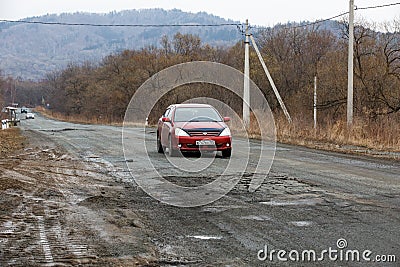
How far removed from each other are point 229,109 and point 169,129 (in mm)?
27166

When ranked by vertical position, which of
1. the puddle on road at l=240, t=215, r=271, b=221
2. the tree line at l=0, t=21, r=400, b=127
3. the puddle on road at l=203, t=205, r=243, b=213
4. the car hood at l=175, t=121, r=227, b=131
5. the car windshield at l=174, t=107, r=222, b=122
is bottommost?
the puddle on road at l=203, t=205, r=243, b=213

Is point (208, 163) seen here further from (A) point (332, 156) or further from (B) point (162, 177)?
(A) point (332, 156)

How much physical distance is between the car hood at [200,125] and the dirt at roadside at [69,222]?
4643 mm

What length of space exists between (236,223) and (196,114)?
1070cm

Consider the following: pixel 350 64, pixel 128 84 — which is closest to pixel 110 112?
pixel 128 84

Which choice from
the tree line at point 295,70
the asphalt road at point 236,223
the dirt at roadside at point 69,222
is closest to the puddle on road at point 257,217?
the asphalt road at point 236,223

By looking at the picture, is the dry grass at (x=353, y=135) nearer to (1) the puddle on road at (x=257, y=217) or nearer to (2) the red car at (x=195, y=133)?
(2) the red car at (x=195, y=133)

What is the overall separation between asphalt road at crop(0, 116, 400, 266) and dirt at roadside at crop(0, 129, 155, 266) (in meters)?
0.02

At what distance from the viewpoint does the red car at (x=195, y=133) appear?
16.6 m

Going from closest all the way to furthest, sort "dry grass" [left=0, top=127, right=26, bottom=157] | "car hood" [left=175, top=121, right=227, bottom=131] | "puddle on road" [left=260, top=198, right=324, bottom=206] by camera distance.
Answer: "puddle on road" [left=260, top=198, right=324, bottom=206] < "car hood" [left=175, top=121, right=227, bottom=131] < "dry grass" [left=0, top=127, right=26, bottom=157]

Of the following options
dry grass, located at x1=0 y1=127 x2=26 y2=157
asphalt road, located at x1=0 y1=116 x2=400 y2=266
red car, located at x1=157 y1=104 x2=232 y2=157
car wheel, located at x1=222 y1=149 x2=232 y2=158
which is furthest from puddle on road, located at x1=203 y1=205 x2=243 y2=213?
dry grass, located at x1=0 y1=127 x2=26 y2=157

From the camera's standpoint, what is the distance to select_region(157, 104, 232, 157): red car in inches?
653

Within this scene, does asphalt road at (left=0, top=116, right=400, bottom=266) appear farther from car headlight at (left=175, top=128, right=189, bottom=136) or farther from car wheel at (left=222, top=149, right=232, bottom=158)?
car headlight at (left=175, top=128, right=189, bottom=136)

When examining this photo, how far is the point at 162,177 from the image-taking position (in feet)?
39.8
